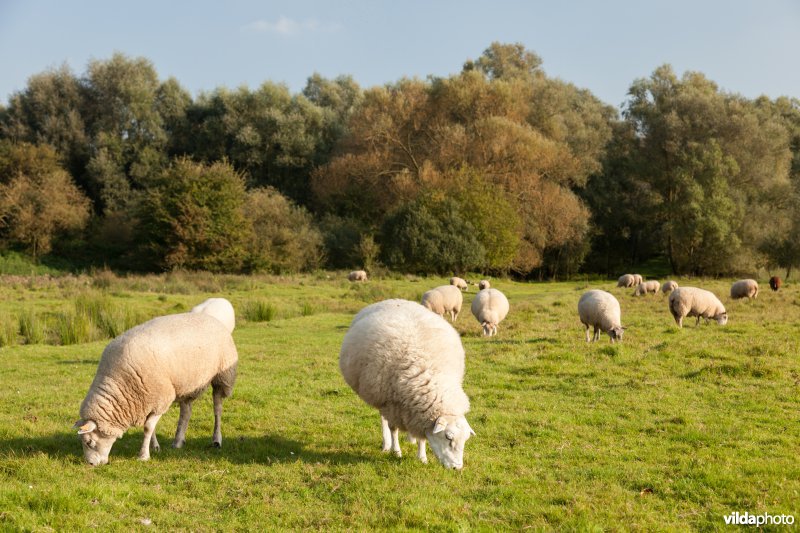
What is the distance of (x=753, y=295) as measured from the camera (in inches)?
1051

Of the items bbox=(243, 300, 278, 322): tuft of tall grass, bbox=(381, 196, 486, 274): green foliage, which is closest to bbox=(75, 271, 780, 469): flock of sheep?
bbox=(243, 300, 278, 322): tuft of tall grass

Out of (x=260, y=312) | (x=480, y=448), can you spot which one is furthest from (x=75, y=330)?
(x=480, y=448)

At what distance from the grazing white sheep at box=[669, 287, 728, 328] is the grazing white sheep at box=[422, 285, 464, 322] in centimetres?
669

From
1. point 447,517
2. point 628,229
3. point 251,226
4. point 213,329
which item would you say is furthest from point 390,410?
point 628,229

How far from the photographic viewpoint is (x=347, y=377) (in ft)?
25.0

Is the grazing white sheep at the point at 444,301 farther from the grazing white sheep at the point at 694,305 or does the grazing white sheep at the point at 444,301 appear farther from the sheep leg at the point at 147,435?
the sheep leg at the point at 147,435

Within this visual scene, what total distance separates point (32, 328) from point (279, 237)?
2231cm

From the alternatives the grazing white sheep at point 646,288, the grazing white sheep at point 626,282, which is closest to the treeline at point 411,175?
the grazing white sheep at point 626,282

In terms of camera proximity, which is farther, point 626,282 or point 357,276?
point 357,276

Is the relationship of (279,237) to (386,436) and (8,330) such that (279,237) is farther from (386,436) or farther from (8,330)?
(386,436)

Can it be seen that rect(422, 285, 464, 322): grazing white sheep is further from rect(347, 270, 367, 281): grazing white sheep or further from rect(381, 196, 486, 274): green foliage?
rect(381, 196, 486, 274): green foliage

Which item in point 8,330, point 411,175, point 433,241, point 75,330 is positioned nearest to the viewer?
point 75,330

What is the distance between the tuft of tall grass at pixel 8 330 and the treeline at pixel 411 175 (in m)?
18.1

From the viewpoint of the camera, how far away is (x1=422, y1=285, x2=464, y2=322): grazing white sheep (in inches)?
813
